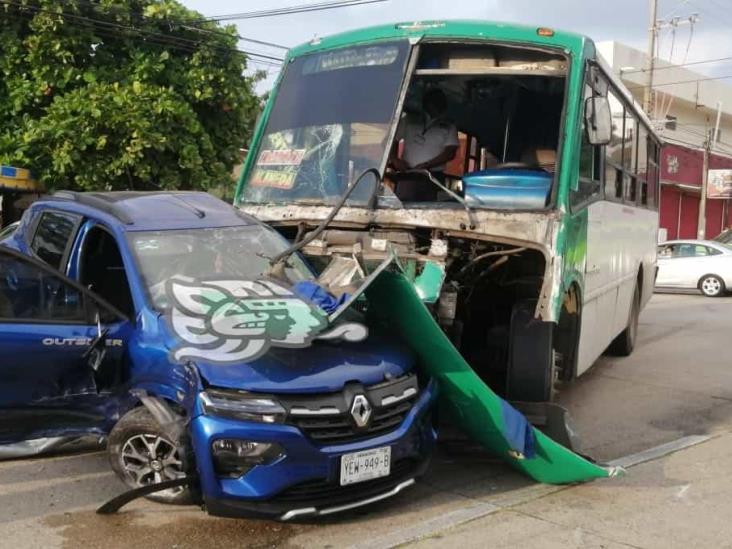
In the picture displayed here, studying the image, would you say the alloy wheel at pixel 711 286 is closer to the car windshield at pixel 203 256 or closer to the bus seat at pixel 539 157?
the bus seat at pixel 539 157

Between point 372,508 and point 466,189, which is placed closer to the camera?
point 372,508

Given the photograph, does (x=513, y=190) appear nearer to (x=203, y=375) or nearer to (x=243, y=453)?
(x=203, y=375)

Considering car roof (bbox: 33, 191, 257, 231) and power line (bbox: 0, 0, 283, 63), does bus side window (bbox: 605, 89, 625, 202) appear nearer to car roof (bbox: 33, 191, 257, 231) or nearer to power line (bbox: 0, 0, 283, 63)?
car roof (bbox: 33, 191, 257, 231)

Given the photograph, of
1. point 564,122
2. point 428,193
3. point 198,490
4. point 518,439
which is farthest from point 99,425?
point 564,122

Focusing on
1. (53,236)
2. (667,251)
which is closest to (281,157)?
(53,236)

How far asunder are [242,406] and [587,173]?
3687mm

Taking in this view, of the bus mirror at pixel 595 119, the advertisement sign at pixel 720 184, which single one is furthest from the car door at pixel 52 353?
the advertisement sign at pixel 720 184

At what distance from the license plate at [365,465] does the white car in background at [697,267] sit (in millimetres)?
17818

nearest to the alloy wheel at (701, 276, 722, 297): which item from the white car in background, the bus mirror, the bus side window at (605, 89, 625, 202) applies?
the white car in background

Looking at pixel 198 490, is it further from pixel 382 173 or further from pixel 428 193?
pixel 428 193

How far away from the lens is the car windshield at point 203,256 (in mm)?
5109

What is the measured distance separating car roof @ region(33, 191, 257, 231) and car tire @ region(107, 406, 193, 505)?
1.36 metres

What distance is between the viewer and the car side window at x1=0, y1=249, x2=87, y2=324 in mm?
4996

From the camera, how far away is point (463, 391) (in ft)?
16.5
